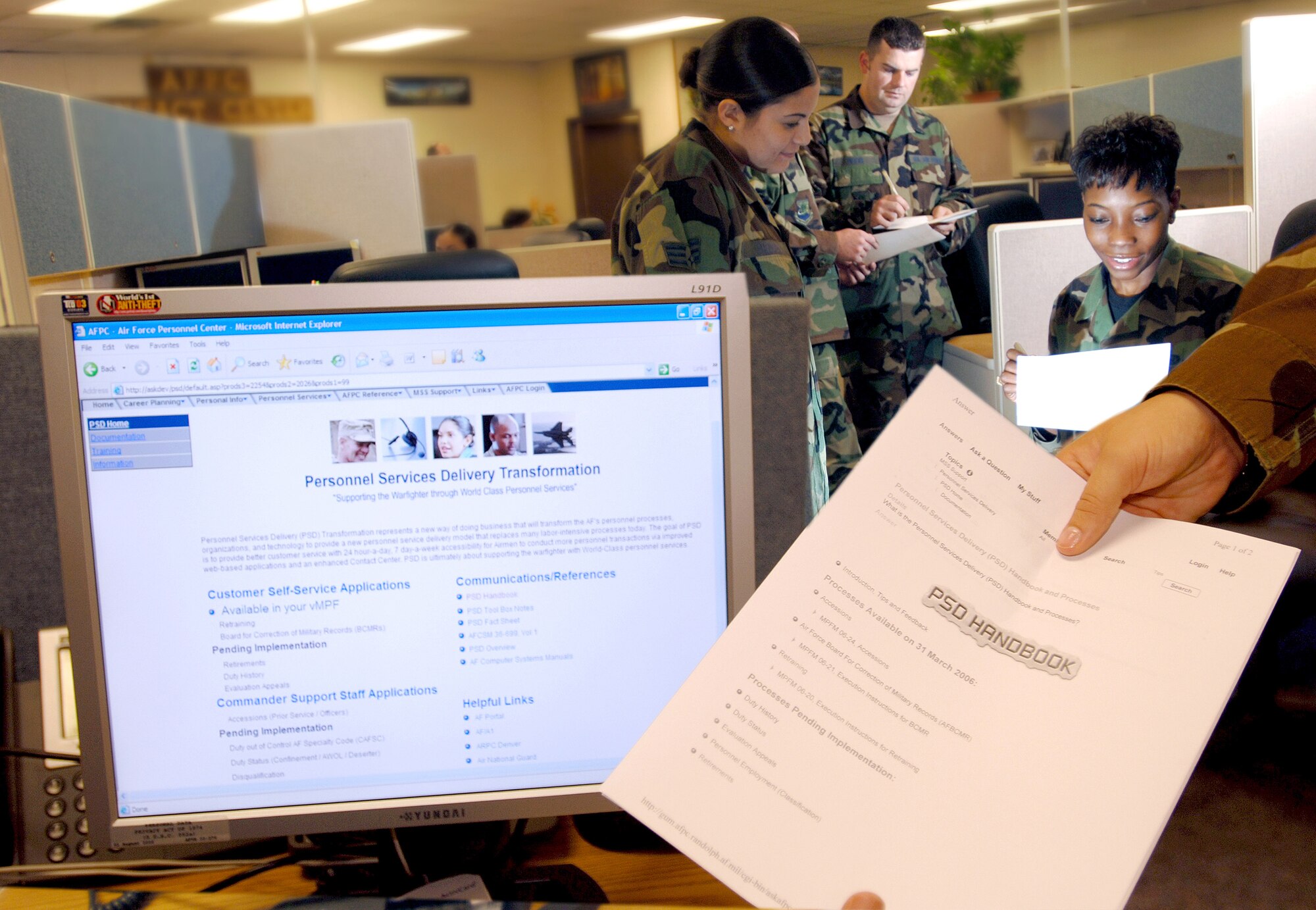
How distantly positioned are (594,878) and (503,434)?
0.30m

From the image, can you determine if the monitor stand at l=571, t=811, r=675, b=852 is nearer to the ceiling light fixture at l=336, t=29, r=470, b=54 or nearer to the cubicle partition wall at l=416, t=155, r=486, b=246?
the ceiling light fixture at l=336, t=29, r=470, b=54

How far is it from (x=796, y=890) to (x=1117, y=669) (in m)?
0.15

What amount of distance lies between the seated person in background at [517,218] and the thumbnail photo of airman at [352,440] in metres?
1.53

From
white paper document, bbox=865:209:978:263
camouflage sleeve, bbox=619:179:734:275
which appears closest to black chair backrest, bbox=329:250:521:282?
camouflage sleeve, bbox=619:179:734:275

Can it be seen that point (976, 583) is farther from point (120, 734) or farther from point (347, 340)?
point (120, 734)

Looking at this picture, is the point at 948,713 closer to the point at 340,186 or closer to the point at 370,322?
the point at 370,322

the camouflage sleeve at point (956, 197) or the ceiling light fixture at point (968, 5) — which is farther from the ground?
the ceiling light fixture at point (968, 5)

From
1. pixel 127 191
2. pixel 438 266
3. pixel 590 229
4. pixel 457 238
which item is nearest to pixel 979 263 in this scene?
pixel 438 266

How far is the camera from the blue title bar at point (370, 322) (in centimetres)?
47

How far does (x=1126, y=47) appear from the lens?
0.98m

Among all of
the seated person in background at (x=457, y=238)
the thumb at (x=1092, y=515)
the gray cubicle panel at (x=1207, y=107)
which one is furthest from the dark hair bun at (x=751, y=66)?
the seated person in background at (x=457, y=238)

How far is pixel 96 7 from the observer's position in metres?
0.81

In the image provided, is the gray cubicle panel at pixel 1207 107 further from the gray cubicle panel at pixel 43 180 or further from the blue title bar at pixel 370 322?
the gray cubicle panel at pixel 43 180

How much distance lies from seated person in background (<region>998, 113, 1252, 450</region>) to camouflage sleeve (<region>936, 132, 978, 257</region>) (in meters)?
0.12
